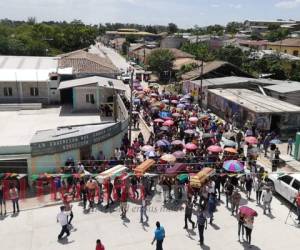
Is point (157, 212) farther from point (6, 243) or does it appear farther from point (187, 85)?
point (187, 85)

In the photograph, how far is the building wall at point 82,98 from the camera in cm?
2888

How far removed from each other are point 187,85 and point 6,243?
30370 mm

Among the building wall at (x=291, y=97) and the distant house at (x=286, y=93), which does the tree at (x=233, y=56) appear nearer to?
the distant house at (x=286, y=93)

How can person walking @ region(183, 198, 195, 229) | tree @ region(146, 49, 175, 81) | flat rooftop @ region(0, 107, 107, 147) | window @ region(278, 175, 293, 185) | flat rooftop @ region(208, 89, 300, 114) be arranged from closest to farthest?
person walking @ region(183, 198, 195, 229) < window @ region(278, 175, 293, 185) < flat rooftop @ region(0, 107, 107, 147) < flat rooftop @ region(208, 89, 300, 114) < tree @ region(146, 49, 175, 81)

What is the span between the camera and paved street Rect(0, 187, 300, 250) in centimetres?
1334

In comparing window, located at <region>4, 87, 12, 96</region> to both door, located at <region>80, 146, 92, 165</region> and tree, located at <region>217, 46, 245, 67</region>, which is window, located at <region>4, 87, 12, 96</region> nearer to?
door, located at <region>80, 146, 92, 165</region>

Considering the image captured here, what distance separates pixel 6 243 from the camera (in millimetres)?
13414

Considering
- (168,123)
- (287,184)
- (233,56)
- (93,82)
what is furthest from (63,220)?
(233,56)

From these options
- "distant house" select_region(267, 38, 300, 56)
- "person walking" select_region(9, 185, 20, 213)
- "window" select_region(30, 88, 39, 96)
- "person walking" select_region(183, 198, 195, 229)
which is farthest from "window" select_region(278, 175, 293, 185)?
"distant house" select_region(267, 38, 300, 56)

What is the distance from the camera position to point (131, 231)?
46.8 feet

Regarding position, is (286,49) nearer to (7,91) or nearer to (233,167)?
(7,91)

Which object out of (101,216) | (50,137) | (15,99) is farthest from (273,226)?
(15,99)

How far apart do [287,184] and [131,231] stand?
7.22 m

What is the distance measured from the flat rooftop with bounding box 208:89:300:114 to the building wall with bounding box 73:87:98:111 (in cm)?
1090
